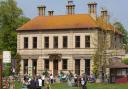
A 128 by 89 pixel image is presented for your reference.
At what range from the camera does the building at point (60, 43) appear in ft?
252

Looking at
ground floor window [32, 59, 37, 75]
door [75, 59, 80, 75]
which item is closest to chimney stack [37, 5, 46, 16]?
ground floor window [32, 59, 37, 75]

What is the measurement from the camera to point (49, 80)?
4822cm

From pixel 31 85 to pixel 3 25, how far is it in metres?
58.5

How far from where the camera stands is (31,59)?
263 feet

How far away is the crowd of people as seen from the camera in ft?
133

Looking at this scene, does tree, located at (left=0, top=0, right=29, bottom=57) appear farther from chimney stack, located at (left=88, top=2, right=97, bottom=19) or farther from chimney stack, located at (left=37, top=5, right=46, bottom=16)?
chimney stack, located at (left=88, top=2, right=97, bottom=19)

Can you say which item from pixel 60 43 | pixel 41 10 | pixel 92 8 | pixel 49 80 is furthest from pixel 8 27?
pixel 49 80

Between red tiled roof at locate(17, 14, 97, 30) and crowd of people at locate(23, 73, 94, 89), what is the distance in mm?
10969

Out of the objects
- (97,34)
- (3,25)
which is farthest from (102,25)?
(3,25)

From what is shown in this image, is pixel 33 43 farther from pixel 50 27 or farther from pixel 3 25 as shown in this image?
pixel 3 25

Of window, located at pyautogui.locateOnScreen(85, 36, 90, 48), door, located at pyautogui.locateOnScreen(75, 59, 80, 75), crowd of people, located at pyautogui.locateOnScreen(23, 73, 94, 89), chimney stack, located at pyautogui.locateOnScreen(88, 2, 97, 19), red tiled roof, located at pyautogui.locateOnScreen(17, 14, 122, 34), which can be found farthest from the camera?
chimney stack, located at pyautogui.locateOnScreen(88, 2, 97, 19)

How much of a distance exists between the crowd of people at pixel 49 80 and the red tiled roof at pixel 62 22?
10969 mm

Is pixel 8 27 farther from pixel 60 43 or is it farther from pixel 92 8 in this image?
pixel 92 8

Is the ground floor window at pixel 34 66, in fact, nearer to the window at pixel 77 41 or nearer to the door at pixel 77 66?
the door at pixel 77 66
